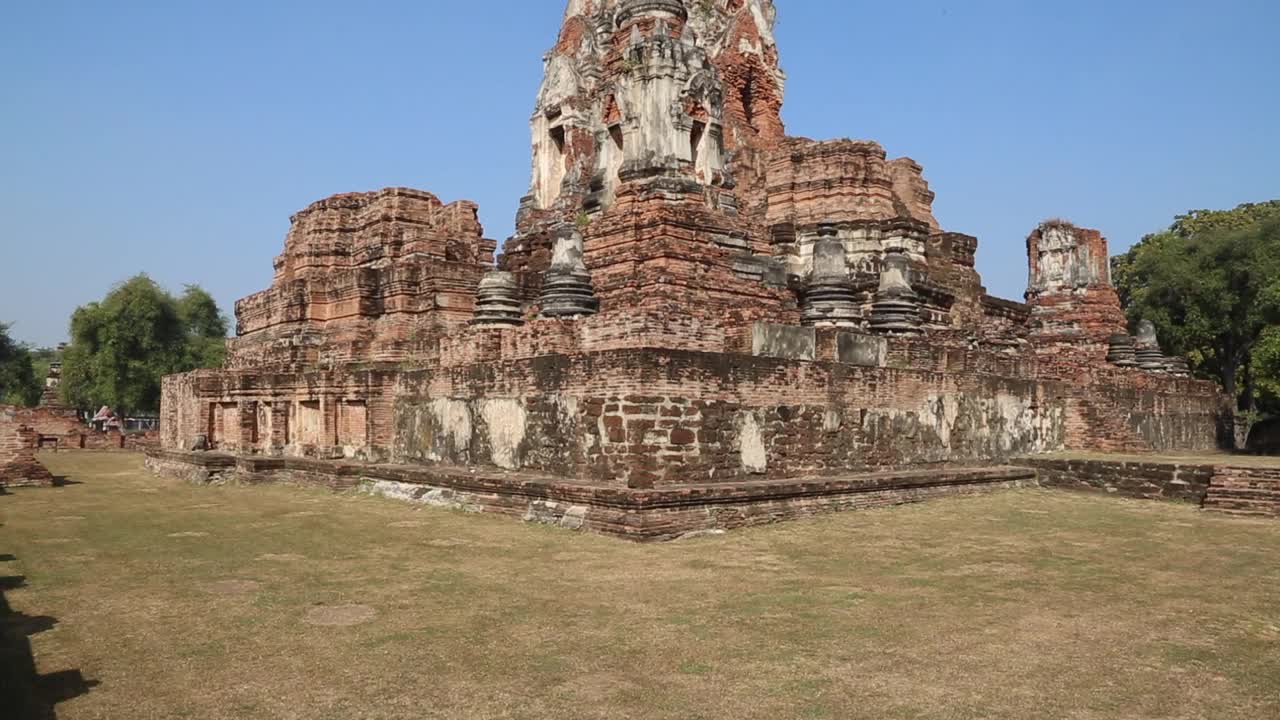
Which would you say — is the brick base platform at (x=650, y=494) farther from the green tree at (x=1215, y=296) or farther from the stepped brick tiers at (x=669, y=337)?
the green tree at (x=1215, y=296)

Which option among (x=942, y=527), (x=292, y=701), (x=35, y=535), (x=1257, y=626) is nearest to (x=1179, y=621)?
(x=1257, y=626)

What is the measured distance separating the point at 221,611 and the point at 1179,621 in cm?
567

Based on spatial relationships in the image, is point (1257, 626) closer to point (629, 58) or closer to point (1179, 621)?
point (1179, 621)

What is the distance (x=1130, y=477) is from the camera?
12.8m

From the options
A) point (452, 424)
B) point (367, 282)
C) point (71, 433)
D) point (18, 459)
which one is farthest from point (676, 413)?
point (71, 433)

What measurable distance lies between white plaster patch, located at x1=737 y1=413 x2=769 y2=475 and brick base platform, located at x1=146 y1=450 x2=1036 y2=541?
0.38 m

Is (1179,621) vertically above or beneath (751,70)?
beneath

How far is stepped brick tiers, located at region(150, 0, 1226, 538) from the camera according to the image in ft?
33.8

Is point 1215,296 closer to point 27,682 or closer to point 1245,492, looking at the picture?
point 1245,492

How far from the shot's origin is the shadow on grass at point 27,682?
439cm

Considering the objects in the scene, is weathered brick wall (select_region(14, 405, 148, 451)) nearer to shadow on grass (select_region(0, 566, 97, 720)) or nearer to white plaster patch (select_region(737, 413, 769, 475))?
white plaster patch (select_region(737, 413, 769, 475))

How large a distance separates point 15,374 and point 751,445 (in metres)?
49.6

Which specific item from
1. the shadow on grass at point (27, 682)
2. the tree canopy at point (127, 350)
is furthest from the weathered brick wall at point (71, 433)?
the shadow on grass at point (27, 682)

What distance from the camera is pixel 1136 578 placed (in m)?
7.35
